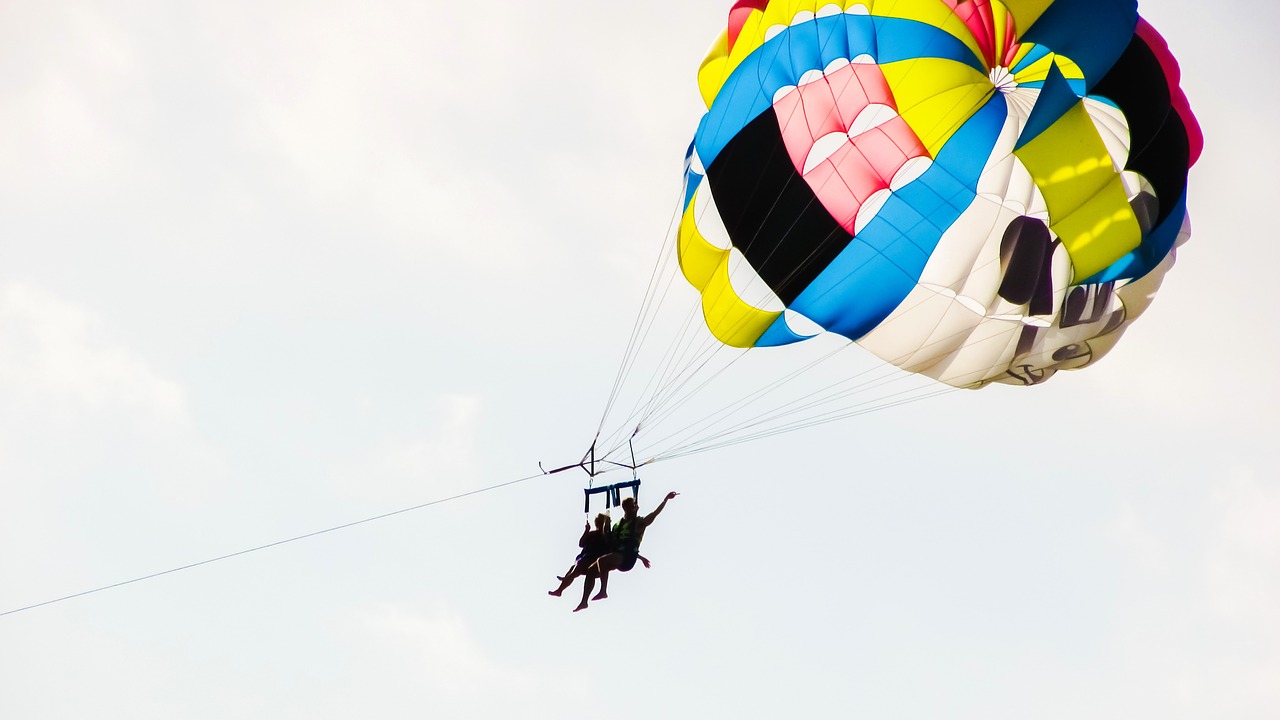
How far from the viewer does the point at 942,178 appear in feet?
37.8

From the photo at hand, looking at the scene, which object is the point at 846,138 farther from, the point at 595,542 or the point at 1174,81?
the point at 595,542

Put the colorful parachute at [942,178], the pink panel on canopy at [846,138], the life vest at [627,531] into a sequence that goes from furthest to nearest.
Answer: the life vest at [627,531] < the pink panel on canopy at [846,138] < the colorful parachute at [942,178]

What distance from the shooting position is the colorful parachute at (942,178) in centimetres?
1057

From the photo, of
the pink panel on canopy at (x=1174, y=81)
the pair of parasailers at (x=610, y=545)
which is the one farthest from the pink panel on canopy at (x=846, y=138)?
the pair of parasailers at (x=610, y=545)

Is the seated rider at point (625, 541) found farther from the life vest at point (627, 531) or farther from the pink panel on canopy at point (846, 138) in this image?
the pink panel on canopy at point (846, 138)

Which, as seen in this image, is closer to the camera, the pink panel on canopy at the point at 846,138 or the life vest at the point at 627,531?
the pink panel on canopy at the point at 846,138

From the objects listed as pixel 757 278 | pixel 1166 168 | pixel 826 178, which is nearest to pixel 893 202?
pixel 826 178

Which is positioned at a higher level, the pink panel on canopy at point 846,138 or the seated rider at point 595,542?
the pink panel on canopy at point 846,138

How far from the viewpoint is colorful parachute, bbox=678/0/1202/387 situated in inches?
416

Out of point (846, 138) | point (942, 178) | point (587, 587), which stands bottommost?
point (587, 587)

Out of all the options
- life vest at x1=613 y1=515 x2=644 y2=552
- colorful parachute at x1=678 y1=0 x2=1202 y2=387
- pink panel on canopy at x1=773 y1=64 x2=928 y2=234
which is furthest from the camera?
life vest at x1=613 y1=515 x2=644 y2=552

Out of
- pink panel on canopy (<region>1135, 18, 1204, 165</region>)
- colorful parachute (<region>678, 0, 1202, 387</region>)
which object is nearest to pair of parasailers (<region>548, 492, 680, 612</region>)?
colorful parachute (<region>678, 0, 1202, 387</region>)

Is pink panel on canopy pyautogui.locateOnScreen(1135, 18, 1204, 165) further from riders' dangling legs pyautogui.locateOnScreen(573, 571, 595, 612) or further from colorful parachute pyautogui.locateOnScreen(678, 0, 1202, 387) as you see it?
riders' dangling legs pyautogui.locateOnScreen(573, 571, 595, 612)

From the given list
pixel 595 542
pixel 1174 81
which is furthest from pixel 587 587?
pixel 1174 81
